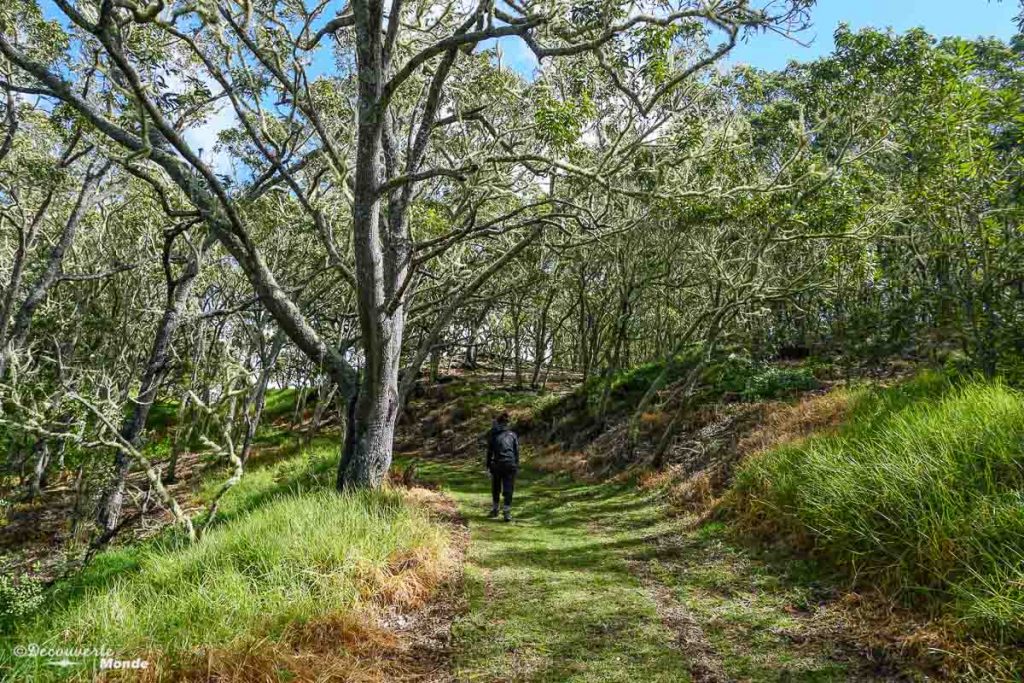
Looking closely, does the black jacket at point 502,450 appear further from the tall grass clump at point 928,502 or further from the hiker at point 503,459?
the tall grass clump at point 928,502

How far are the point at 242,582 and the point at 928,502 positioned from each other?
6174mm

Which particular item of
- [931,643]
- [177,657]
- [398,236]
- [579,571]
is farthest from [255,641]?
[398,236]

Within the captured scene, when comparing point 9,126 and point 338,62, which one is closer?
point 9,126

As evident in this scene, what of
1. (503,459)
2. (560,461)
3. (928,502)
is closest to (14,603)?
(503,459)

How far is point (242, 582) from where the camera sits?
194 inches

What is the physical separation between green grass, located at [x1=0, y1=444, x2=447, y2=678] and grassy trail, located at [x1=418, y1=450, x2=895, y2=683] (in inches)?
43.6

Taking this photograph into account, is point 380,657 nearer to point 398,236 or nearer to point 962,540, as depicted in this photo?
point 962,540

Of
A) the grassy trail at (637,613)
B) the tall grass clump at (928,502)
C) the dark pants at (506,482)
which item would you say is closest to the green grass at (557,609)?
the grassy trail at (637,613)

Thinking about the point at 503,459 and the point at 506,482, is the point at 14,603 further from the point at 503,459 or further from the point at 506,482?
the point at 506,482

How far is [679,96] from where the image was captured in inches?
451

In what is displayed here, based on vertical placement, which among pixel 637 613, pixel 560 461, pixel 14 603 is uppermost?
pixel 560 461

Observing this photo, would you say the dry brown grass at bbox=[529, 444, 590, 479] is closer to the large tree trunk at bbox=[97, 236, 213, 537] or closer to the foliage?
the large tree trunk at bbox=[97, 236, 213, 537]

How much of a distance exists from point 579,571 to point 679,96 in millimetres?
9427

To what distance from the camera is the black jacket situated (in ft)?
32.1
